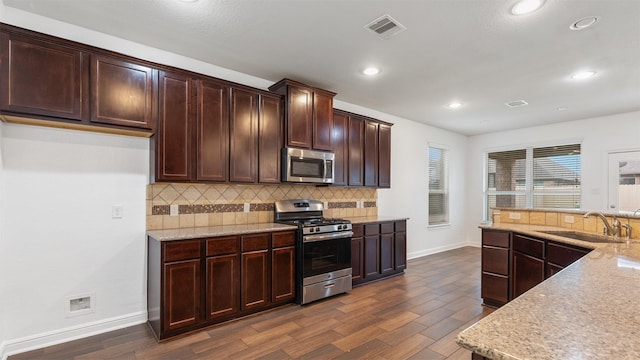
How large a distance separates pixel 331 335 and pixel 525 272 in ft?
6.89

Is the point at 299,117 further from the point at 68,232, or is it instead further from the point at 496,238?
the point at 496,238

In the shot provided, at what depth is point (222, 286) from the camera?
2906 millimetres

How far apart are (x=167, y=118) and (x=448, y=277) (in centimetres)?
425

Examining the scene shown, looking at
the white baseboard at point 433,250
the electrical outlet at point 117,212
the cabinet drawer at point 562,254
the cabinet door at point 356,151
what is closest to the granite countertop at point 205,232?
the electrical outlet at point 117,212

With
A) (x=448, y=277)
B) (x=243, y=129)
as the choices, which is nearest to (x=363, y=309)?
(x=448, y=277)

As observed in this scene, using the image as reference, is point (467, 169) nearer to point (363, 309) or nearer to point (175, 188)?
point (363, 309)

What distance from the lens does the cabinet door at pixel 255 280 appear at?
304 centimetres

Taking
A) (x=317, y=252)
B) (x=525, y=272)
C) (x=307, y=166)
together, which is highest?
(x=307, y=166)

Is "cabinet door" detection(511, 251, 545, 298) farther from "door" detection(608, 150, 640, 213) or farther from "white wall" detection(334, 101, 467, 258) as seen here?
"door" detection(608, 150, 640, 213)

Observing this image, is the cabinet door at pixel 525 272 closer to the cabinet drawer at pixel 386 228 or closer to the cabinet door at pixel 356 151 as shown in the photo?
the cabinet drawer at pixel 386 228

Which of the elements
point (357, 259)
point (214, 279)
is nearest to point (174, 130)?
point (214, 279)

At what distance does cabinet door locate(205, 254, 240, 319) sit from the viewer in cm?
283

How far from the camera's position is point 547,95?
4305 millimetres

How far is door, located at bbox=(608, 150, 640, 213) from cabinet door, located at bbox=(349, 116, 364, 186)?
174 inches
